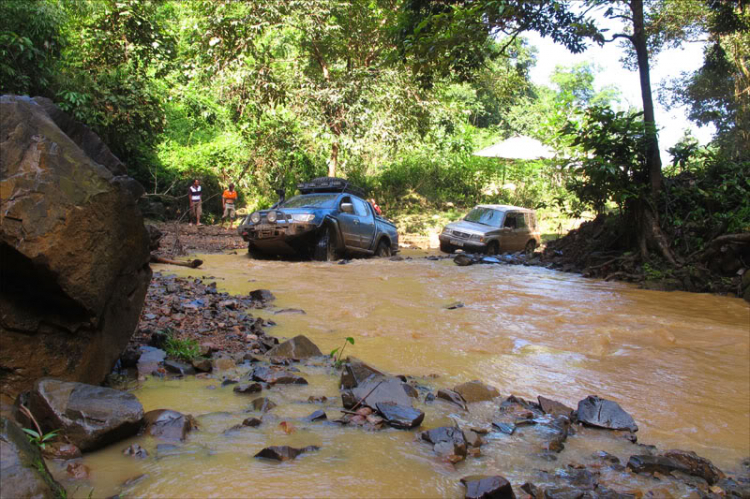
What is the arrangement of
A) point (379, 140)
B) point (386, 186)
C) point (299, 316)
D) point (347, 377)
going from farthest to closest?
1. point (386, 186)
2. point (379, 140)
3. point (299, 316)
4. point (347, 377)

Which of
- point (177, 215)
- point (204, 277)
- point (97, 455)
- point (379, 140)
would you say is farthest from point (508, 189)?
point (97, 455)

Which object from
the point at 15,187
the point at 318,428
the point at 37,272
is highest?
Answer: the point at 15,187

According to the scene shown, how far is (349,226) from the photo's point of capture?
12711mm

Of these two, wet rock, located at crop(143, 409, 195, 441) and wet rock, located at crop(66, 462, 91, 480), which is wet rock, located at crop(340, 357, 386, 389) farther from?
wet rock, located at crop(66, 462, 91, 480)

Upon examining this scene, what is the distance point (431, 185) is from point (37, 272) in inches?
934

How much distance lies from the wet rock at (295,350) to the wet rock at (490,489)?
96.6 inches

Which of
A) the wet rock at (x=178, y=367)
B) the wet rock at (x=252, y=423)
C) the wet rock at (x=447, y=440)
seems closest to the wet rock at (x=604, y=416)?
the wet rock at (x=447, y=440)

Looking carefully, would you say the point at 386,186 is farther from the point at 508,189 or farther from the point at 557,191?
the point at 557,191

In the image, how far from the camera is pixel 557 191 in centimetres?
2522

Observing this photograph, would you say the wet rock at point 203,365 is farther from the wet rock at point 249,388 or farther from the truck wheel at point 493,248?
the truck wheel at point 493,248

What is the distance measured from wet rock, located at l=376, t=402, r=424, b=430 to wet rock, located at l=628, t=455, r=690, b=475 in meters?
1.16

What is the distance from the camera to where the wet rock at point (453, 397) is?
12.3ft

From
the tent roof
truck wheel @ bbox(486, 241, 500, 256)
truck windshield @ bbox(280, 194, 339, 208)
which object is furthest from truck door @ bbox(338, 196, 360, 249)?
the tent roof

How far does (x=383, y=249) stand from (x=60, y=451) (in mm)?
12130
